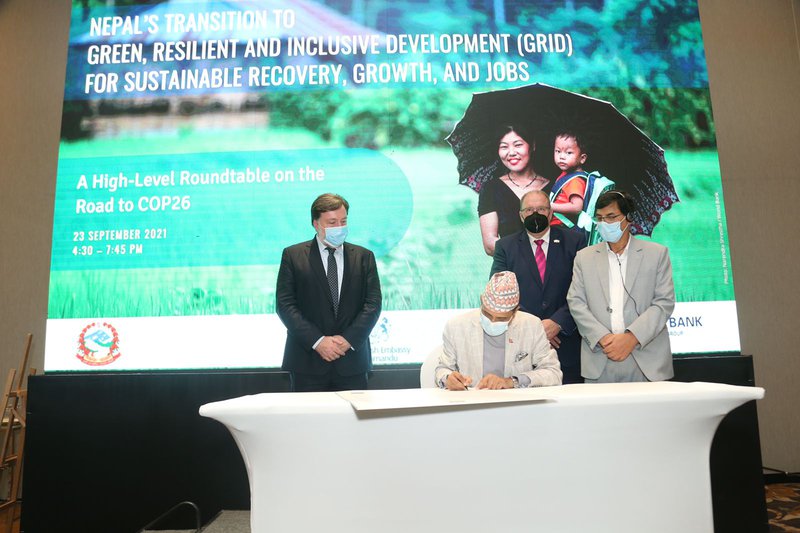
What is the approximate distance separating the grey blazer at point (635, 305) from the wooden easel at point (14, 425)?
3255mm

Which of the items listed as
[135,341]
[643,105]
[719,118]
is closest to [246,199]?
[135,341]

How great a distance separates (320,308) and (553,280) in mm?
1088

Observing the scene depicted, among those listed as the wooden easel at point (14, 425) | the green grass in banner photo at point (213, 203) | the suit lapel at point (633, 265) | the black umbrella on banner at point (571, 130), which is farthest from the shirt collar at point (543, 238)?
the wooden easel at point (14, 425)

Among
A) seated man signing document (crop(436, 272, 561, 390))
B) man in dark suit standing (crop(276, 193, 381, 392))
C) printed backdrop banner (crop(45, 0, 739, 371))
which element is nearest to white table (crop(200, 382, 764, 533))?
seated man signing document (crop(436, 272, 561, 390))

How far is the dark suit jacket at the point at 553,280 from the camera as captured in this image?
263cm

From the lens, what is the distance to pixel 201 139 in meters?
3.62

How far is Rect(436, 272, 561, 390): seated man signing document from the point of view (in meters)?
1.86

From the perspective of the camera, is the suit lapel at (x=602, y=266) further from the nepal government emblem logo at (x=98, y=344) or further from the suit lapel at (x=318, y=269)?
the nepal government emblem logo at (x=98, y=344)

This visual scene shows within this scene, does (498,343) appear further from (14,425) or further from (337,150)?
(14,425)

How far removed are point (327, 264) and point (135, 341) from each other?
152 cm

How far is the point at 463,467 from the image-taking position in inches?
40.6

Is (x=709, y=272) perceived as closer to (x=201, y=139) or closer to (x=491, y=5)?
(x=491, y=5)

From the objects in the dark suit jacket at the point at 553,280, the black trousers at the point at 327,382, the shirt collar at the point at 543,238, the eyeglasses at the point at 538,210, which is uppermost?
the eyeglasses at the point at 538,210


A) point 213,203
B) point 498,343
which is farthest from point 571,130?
point 213,203
